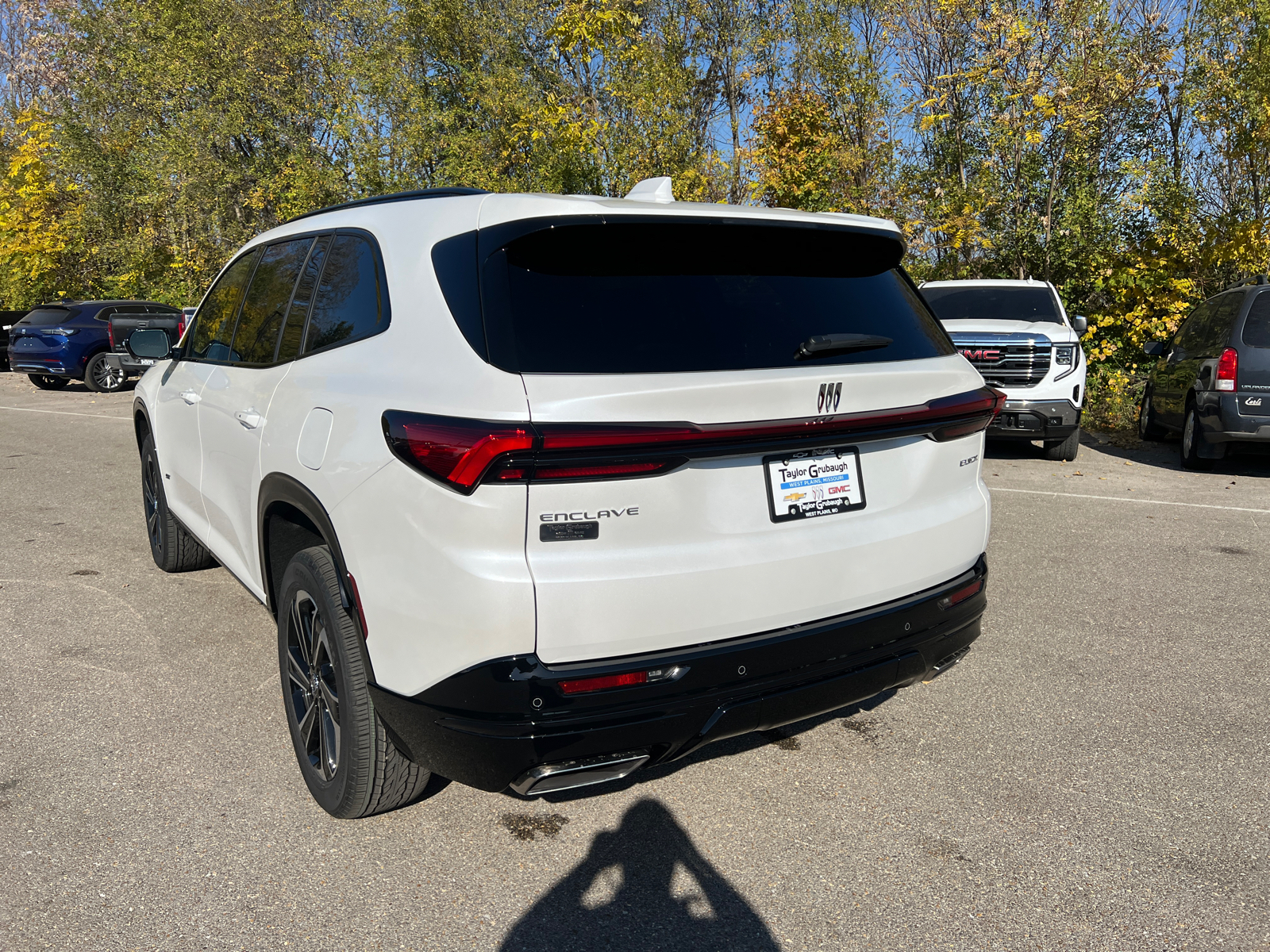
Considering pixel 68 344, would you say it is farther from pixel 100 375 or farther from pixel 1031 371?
pixel 1031 371

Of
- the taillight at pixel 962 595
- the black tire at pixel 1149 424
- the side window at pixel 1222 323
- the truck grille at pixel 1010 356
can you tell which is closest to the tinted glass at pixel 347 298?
the taillight at pixel 962 595

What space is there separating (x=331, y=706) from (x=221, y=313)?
2.22 meters

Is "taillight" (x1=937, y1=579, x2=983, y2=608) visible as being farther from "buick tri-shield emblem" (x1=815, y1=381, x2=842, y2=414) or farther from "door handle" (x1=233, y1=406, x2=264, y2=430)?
"door handle" (x1=233, y1=406, x2=264, y2=430)

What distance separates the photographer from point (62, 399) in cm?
1847

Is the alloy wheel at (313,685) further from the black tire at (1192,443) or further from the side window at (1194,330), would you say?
the side window at (1194,330)

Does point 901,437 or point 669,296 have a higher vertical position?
point 669,296

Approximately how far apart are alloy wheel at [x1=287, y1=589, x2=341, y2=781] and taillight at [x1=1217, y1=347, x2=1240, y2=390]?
29.7 ft

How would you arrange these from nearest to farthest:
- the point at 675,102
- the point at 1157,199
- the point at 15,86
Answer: the point at 1157,199
the point at 675,102
the point at 15,86

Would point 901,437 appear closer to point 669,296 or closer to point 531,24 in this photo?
point 669,296

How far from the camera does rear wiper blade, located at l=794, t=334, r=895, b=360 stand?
8.84 feet

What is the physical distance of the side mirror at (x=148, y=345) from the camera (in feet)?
16.4

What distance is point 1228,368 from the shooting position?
9.17 metres

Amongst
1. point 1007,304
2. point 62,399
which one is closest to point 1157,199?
point 1007,304

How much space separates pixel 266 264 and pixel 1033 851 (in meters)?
3.56
